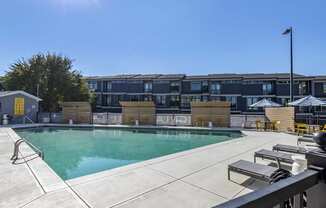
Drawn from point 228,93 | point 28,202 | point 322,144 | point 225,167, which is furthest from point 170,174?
point 228,93

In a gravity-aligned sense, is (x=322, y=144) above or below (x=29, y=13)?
below

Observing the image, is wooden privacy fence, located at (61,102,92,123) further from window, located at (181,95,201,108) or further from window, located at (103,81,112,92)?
window, located at (181,95,201,108)

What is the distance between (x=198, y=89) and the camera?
1336 inches

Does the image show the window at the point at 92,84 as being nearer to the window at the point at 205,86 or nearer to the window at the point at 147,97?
the window at the point at 147,97

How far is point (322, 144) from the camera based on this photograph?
1.60 m

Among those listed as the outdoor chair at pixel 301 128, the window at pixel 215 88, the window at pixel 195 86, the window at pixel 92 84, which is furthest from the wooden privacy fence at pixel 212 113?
the window at pixel 92 84

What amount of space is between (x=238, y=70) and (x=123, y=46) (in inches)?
911

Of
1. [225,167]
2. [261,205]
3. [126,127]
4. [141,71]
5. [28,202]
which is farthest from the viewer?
[141,71]

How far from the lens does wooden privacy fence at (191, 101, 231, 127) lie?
18172 millimetres

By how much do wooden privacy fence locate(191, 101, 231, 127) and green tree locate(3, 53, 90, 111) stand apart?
1899cm

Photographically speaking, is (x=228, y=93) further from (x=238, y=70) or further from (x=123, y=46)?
(x=123, y=46)

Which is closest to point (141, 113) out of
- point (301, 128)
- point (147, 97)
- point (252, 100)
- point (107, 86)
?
point (301, 128)

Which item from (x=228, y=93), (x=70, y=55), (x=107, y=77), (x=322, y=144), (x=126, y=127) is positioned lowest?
(x=126, y=127)

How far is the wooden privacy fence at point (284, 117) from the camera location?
14227 millimetres
